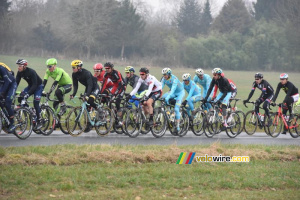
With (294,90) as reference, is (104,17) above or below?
above

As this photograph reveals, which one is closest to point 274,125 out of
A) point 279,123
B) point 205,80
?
point 279,123

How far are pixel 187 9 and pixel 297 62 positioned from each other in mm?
15120

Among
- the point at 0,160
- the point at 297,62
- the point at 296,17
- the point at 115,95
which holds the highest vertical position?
the point at 296,17

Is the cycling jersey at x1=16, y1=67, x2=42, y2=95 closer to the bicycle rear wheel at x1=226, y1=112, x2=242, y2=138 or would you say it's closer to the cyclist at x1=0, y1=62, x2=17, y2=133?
the cyclist at x1=0, y1=62, x2=17, y2=133

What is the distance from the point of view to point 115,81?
52.3 ft

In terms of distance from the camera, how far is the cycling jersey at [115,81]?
15.8 m

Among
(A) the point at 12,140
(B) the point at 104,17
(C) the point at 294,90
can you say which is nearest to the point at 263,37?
(B) the point at 104,17

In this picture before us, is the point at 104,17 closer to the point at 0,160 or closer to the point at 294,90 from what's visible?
the point at 294,90

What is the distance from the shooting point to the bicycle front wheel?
13945 millimetres

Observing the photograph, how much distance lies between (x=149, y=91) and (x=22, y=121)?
4082 millimetres

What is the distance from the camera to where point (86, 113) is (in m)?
14.3

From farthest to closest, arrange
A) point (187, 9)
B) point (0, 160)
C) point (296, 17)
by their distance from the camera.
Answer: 1. point (187, 9)
2. point (296, 17)
3. point (0, 160)

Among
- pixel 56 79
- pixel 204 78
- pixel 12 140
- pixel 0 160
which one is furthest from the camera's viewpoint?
pixel 204 78

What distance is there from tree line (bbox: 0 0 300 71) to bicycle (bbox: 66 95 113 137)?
2062 centimetres
